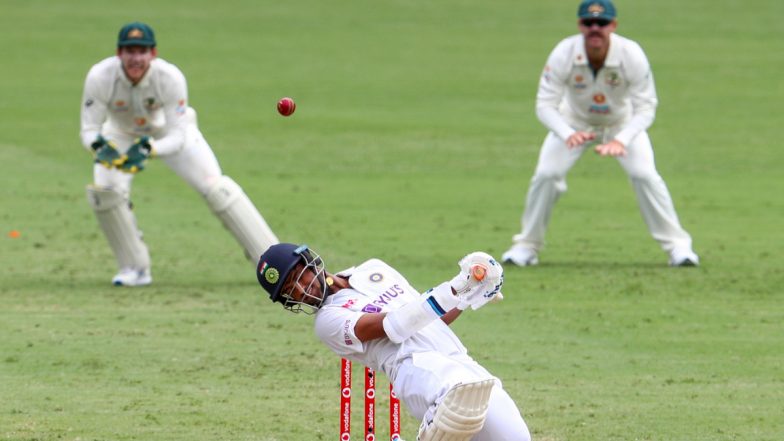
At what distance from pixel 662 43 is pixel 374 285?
19.8 meters

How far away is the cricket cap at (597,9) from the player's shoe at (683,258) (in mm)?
1697

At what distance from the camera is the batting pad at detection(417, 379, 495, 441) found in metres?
5.37

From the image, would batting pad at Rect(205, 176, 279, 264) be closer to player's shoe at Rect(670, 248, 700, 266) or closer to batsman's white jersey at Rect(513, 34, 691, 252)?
batsman's white jersey at Rect(513, 34, 691, 252)

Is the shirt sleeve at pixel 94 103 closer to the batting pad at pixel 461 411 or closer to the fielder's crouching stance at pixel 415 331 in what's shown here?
the fielder's crouching stance at pixel 415 331

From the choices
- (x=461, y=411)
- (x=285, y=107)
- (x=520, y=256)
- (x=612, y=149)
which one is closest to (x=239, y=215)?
(x=520, y=256)

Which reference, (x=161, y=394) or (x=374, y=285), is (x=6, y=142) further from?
(x=374, y=285)

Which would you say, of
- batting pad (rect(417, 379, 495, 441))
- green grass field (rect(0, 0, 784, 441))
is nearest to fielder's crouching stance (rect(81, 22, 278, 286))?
green grass field (rect(0, 0, 784, 441))

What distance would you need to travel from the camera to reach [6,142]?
1753 centimetres

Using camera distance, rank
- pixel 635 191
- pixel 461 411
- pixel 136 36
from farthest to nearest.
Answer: pixel 635 191 → pixel 136 36 → pixel 461 411

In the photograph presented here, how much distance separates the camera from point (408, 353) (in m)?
5.78

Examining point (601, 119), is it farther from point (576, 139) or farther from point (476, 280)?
point (476, 280)

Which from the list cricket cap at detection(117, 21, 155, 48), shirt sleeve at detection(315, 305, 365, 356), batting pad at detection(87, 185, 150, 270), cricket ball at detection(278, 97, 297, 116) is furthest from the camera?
batting pad at detection(87, 185, 150, 270)

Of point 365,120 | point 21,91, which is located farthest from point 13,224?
point 21,91

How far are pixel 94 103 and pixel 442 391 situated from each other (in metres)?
5.32
